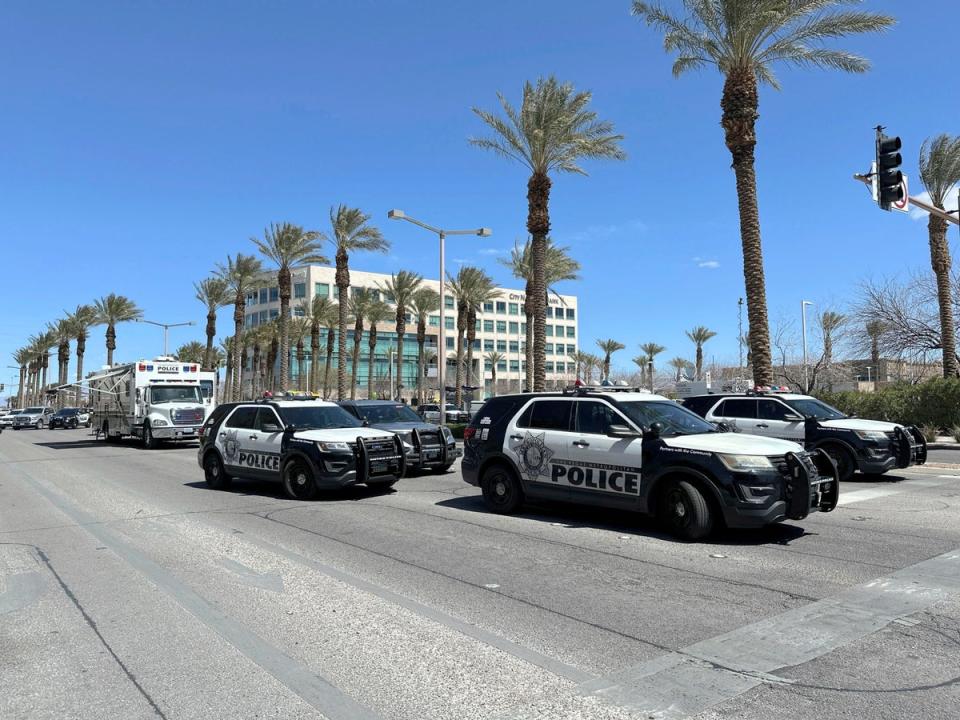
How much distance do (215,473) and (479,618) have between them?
32.1 feet

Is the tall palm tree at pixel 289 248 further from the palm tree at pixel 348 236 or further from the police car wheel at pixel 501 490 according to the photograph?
the police car wheel at pixel 501 490

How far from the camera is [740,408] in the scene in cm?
1502

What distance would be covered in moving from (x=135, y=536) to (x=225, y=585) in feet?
10.2

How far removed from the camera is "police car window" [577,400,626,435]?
9039 millimetres

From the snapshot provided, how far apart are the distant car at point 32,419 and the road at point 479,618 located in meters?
53.9

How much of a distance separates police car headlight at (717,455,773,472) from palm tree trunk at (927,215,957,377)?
25.5 metres

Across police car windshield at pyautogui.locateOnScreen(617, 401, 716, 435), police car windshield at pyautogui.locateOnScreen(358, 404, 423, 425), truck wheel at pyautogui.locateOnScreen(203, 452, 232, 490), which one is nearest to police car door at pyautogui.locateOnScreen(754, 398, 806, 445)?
police car windshield at pyautogui.locateOnScreen(617, 401, 716, 435)

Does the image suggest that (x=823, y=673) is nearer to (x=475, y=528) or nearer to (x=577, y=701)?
(x=577, y=701)

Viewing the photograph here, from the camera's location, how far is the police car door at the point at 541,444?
9422 mm

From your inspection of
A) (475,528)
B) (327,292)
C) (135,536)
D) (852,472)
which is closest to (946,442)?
(852,472)

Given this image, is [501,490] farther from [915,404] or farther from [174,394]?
[915,404]

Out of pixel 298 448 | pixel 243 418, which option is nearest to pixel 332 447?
pixel 298 448

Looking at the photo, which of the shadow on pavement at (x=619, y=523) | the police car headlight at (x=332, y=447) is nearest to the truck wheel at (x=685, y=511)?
the shadow on pavement at (x=619, y=523)

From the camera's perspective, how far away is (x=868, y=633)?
4918 mm
